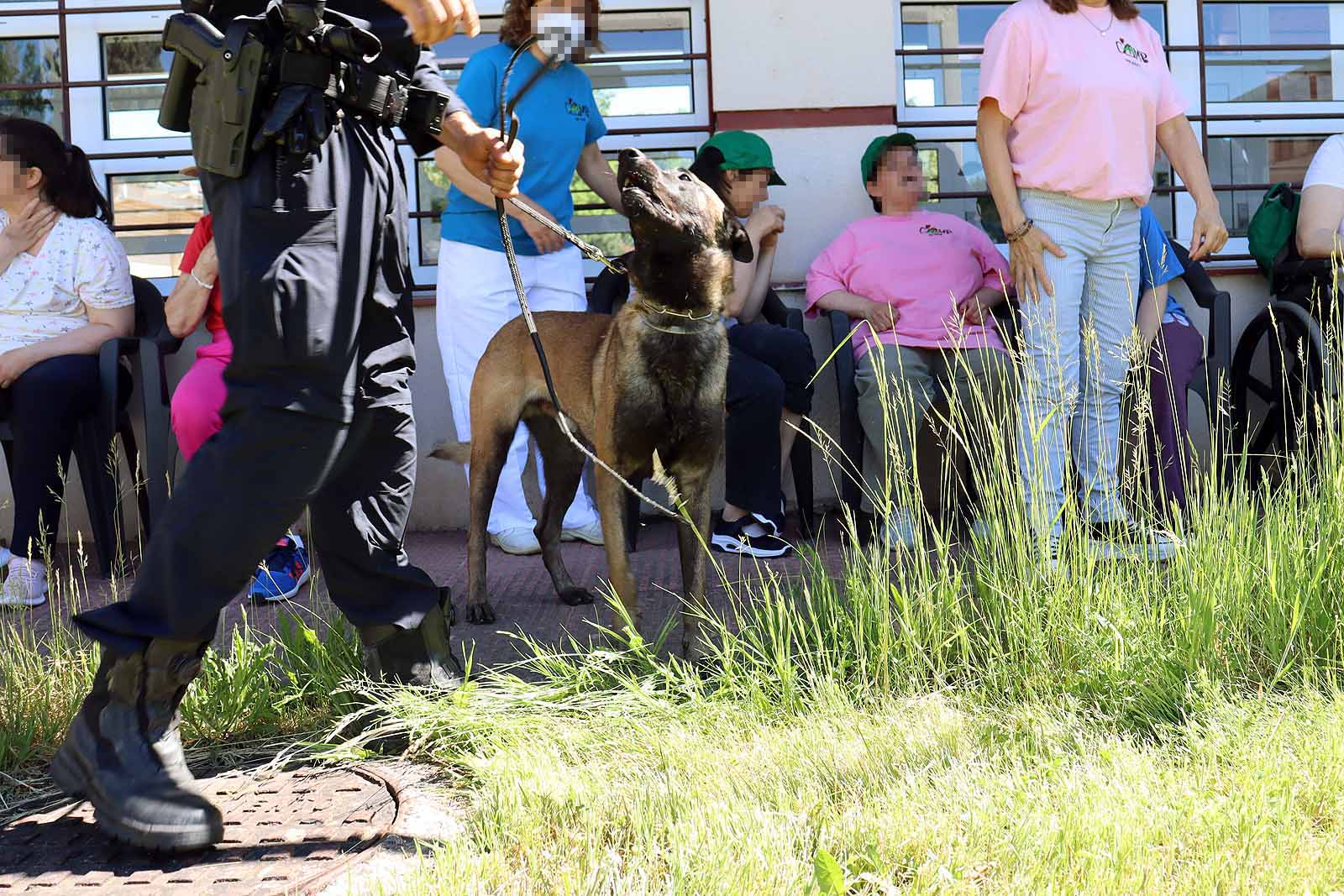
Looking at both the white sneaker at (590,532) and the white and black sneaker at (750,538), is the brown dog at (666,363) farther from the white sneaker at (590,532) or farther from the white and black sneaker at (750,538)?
the white sneaker at (590,532)

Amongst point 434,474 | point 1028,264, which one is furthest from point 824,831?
point 434,474

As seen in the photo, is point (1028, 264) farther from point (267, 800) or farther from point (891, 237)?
point (267, 800)

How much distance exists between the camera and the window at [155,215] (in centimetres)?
569

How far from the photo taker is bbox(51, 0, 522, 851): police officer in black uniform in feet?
6.94

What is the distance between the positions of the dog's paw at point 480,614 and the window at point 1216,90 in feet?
10.0

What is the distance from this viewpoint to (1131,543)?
9.86 ft

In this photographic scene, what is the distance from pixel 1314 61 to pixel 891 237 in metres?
2.57

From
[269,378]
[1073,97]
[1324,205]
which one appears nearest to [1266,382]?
[1324,205]

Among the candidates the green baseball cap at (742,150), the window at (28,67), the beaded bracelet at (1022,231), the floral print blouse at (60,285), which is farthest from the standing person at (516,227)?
the window at (28,67)

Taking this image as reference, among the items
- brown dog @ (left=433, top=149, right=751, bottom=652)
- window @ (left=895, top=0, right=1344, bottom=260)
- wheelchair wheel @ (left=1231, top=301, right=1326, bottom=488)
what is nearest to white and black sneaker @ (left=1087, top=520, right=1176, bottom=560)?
brown dog @ (left=433, top=149, right=751, bottom=652)

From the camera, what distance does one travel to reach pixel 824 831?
204 cm

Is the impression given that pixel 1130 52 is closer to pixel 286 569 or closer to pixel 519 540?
pixel 519 540

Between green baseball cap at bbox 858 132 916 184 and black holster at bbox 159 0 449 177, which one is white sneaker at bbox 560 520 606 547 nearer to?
green baseball cap at bbox 858 132 916 184

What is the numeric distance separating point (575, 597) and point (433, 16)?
7.83 ft
